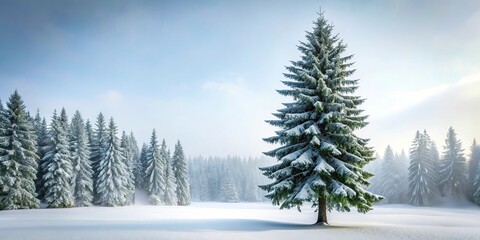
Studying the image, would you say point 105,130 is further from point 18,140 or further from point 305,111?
point 305,111

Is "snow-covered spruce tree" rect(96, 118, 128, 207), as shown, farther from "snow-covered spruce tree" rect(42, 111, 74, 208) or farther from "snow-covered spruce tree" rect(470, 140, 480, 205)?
"snow-covered spruce tree" rect(470, 140, 480, 205)

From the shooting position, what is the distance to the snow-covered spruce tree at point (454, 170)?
61844 mm

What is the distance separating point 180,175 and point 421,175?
1932 inches

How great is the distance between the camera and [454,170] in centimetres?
6206

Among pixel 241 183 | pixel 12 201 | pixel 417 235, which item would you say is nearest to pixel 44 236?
pixel 417 235

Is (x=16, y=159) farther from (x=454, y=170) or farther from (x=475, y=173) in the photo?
(x=475, y=173)

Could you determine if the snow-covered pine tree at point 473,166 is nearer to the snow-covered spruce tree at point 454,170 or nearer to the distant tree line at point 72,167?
the snow-covered spruce tree at point 454,170

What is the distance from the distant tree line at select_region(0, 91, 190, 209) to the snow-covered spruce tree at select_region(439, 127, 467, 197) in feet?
174

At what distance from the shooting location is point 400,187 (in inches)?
2884

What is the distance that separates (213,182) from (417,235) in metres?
114

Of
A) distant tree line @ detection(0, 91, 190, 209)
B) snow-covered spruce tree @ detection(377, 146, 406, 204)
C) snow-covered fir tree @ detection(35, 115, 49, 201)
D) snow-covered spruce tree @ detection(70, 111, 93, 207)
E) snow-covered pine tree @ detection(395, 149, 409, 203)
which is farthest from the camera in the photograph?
snow-covered spruce tree @ detection(377, 146, 406, 204)

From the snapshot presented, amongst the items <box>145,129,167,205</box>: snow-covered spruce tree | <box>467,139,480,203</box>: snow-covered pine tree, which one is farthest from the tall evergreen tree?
<box>467,139,480,203</box>: snow-covered pine tree

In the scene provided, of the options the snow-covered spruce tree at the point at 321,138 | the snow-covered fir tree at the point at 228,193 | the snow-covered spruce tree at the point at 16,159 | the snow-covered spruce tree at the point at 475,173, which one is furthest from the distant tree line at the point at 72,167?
the snow-covered spruce tree at the point at 475,173

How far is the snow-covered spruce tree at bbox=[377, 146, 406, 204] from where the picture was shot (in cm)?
7306
